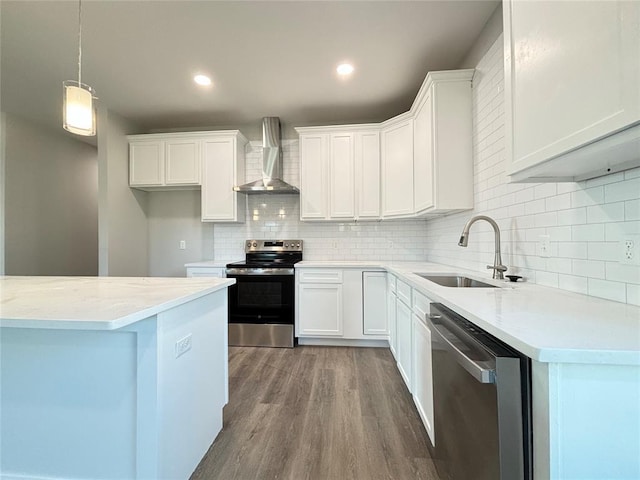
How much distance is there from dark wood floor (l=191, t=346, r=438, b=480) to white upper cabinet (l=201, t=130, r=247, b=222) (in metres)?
1.86

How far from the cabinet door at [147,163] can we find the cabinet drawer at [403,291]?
3.19 meters

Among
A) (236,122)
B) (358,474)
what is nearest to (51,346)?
(358,474)

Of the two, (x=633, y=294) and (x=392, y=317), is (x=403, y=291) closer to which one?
(x=392, y=317)

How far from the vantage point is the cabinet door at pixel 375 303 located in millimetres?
2990

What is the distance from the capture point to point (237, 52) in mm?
2312

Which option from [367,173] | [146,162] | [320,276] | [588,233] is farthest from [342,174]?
[146,162]

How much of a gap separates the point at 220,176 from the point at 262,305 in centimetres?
172

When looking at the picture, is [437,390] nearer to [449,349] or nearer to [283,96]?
[449,349]

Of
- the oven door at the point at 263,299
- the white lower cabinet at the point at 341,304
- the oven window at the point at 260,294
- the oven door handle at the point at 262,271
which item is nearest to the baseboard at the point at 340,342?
the white lower cabinet at the point at 341,304

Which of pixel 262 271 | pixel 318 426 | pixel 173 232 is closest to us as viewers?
pixel 318 426

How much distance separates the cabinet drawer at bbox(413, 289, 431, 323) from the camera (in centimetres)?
157

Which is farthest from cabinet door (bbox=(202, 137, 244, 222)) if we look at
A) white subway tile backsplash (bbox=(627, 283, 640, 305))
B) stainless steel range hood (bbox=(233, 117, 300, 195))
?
white subway tile backsplash (bbox=(627, 283, 640, 305))

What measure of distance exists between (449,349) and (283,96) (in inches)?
117

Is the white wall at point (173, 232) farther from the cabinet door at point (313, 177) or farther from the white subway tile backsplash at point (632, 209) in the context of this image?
the white subway tile backsplash at point (632, 209)
